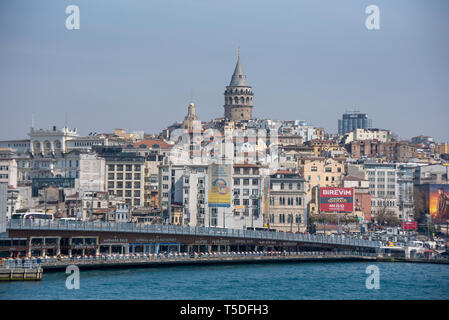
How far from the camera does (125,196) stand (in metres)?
76.6

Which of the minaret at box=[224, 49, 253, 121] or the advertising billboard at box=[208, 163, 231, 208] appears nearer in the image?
the advertising billboard at box=[208, 163, 231, 208]

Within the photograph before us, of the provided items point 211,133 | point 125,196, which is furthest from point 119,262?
point 211,133

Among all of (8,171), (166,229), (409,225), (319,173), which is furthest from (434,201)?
(8,171)

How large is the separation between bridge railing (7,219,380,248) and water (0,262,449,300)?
411cm

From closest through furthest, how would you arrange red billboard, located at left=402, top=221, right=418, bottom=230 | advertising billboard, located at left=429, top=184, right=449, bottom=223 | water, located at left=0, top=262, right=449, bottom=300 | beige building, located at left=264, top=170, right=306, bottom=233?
water, located at left=0, top=262, right=449, bottom=300
beige building, located at left=264, top=170, right=306, bottom=233
red billboard, located at left=402, top=221, right=418, bottom=230
advertising billboard, located at left=429, top=184, right=449, bottom=223

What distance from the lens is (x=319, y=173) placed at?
78.4 meters

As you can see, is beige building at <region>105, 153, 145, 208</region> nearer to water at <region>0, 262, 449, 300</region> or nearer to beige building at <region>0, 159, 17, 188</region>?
beige building at <region>0, 159, 17, 188</region>

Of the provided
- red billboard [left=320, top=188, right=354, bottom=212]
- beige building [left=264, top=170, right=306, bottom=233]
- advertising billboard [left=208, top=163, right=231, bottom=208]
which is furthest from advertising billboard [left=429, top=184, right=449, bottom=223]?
advertising billboard [left=208, top=163, right=231, bottom=208]

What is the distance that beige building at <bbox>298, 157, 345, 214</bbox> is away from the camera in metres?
77.4

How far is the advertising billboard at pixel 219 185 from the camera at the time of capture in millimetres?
69938

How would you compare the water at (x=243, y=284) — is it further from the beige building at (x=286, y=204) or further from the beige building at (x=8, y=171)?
the beige building at (x=8, y=171)

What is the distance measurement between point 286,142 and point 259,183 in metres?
26.7

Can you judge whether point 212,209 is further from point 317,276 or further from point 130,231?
point 317,276
